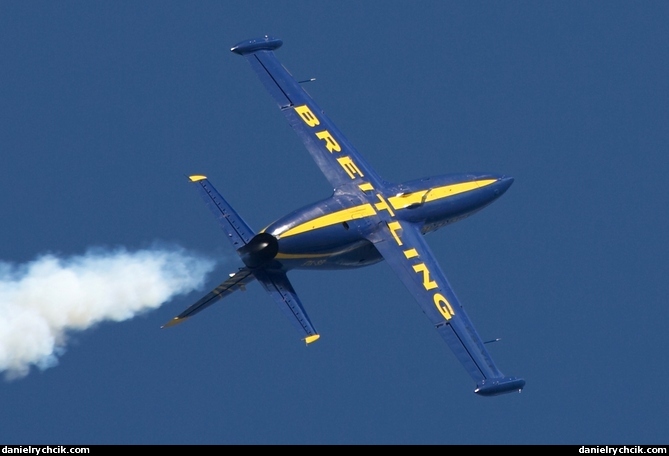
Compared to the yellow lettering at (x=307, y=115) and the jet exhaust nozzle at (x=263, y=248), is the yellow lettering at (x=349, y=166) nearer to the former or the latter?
the yellow lettering at (x=307, y=115)

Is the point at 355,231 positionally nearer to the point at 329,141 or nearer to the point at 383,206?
the point at 383,206

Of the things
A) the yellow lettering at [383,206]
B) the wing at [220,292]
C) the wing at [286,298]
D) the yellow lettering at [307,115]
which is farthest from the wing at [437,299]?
the yellow lettering at [307,115]

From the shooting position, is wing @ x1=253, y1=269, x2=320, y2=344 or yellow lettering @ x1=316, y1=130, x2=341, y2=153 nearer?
A: wing @ x1=253, y1=269, x2=320, y2=344

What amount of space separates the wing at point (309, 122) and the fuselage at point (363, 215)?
1.36 meters

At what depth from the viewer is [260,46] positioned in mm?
105875

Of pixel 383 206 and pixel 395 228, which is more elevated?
pixel 383 206

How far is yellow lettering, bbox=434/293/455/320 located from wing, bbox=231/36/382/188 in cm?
708

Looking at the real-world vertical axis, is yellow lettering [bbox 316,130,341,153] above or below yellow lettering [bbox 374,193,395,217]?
above

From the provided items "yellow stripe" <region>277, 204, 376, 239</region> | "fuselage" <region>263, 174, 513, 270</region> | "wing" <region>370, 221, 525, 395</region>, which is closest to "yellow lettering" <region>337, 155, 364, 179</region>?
"fuselage" <region>263, 174, 513, 270</region>

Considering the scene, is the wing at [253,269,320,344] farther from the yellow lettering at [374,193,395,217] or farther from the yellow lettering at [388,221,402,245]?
the yellow lettering at [374,193,395,217]

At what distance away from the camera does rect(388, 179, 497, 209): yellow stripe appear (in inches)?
3873

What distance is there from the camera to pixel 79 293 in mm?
94500

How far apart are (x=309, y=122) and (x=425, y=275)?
1100 centimetres

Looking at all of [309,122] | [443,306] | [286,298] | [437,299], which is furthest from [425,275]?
[309,122]
